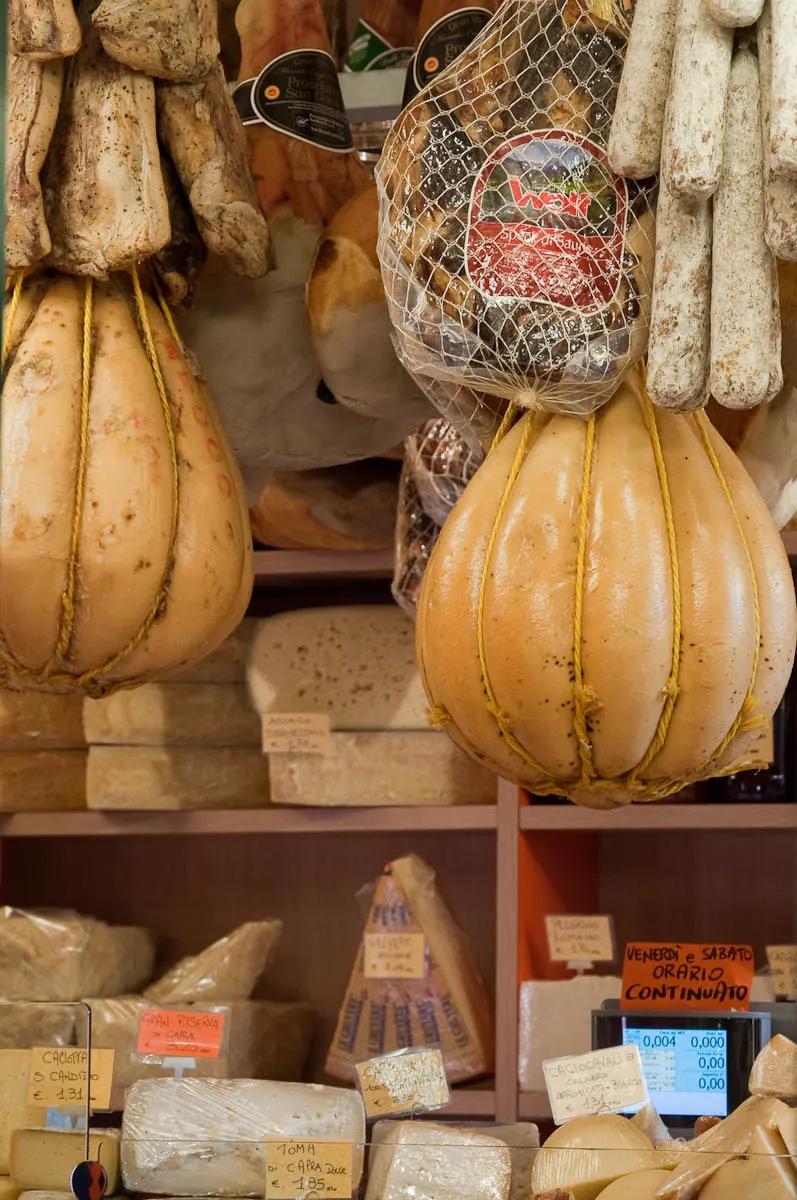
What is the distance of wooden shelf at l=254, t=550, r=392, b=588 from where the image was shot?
2635 millimetres

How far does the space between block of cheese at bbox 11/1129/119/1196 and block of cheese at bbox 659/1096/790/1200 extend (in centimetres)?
41

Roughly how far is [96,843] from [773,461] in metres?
2.25

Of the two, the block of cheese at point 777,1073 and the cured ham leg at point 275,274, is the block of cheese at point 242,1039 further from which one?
the block of cheese at point 777,1073

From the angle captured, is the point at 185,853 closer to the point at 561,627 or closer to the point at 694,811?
the point at 694,811

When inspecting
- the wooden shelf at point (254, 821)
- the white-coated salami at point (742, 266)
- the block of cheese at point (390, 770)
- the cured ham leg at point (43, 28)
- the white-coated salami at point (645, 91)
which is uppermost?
the cured ham leg at point (43, 28)

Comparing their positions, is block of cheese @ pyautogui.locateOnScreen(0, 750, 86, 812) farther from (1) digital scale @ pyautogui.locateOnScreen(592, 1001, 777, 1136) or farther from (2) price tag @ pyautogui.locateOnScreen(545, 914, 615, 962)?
(1) digital scale @ pyautogui.locateOnScreen(592, 1001, 777, 1136)

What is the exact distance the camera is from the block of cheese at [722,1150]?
3.31 feet

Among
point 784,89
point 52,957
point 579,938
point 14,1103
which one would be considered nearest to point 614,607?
point 784,89

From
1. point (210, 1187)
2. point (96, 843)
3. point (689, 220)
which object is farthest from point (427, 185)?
point (96, 843)

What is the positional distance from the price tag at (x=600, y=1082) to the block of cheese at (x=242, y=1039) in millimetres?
898

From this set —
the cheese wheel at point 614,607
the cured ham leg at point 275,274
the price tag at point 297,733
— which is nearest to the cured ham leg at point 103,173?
the cured ham leg at point 275,274

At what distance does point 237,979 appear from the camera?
2.59 metres

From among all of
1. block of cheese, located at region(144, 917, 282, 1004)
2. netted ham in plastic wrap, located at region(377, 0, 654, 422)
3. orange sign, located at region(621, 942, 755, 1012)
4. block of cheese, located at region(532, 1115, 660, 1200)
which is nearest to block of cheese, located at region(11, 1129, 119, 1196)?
block of cheese, located at region(532, 1115, 660, 1200)

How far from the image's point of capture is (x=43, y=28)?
3.78ft
